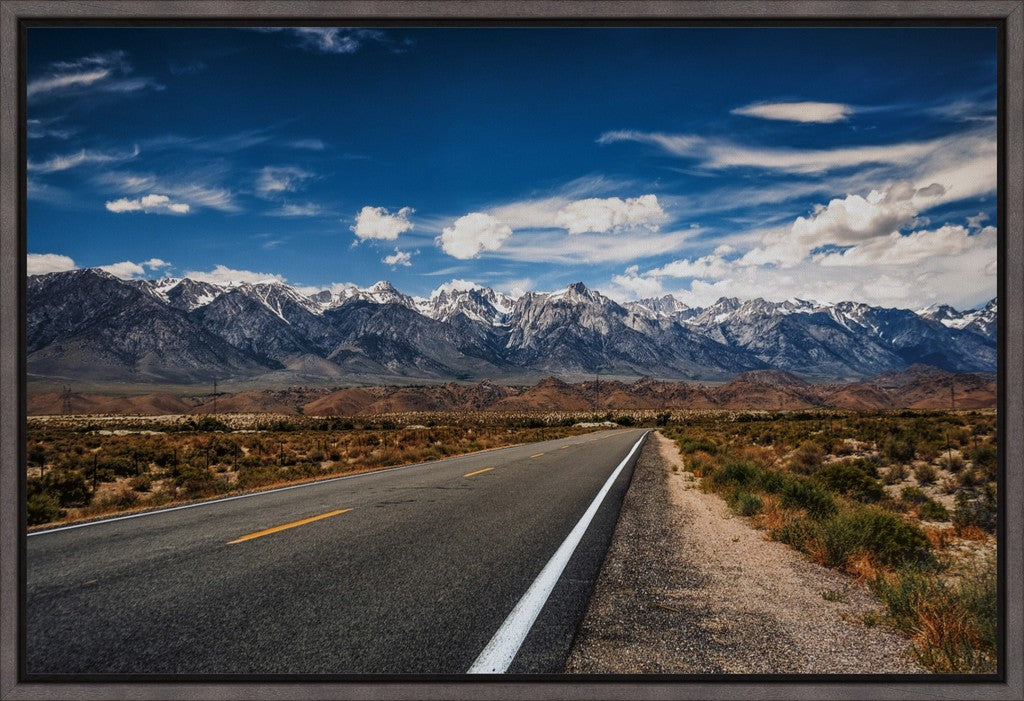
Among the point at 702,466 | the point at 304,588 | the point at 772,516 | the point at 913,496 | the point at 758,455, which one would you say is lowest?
the point at 758,455

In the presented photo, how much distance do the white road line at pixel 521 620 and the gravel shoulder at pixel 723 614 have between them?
39 cm

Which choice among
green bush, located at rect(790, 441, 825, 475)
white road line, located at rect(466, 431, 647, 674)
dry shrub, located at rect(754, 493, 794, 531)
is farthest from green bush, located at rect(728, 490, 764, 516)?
green bush, located at rect(790, 441, 825, 475)

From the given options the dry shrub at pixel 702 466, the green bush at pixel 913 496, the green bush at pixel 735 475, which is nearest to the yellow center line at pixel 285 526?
the green bush at pixel 735 475

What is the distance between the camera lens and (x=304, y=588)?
5270 mm

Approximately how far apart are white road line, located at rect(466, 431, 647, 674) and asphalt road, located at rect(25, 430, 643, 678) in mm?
57

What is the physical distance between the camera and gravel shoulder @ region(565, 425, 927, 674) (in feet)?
13.6

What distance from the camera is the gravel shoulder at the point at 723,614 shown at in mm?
4141

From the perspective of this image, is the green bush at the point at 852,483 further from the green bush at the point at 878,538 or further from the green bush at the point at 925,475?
the green bush at the point at 878,538

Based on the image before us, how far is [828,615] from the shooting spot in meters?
5.15

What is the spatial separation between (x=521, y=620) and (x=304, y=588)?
206cm

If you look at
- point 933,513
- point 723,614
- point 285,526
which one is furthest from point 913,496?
point 285,526

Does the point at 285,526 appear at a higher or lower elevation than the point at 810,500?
higher

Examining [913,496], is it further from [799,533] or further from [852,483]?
[799,533]

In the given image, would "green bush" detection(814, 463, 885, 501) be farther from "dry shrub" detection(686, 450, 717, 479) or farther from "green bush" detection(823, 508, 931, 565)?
"green bush" detection(823, 508, 931, 565)
